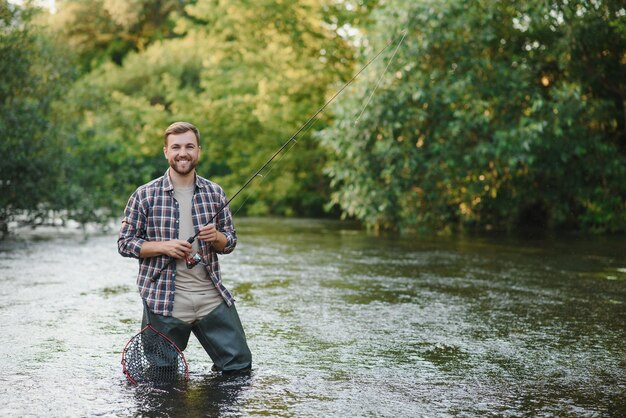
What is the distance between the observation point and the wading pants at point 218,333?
5512 mm

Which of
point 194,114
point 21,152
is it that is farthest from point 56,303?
point 194,114

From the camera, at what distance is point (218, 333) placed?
5.63 m

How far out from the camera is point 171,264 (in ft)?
18.0

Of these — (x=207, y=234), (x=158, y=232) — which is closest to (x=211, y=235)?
(x=207, y=234)

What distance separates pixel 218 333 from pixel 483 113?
Answer: 45.1 feet

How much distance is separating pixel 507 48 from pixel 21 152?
1059 cm

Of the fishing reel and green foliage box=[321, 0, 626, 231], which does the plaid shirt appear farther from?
green foliage box=[321, 0, 626, 231]

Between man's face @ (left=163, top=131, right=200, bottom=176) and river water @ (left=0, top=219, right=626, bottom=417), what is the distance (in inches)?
51.3

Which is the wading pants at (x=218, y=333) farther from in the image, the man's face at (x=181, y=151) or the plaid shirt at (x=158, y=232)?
the man's face at (x=181, y=151)

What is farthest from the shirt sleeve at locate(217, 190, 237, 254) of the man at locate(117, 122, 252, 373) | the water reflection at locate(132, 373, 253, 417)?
the water reflection at locate(132, 373, 253, 417)

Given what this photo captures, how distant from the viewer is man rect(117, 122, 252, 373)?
547 cm

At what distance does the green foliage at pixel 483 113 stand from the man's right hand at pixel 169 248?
1277cm

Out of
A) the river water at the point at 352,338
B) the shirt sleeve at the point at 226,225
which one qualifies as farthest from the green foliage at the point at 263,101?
the shirt sleeve at the point at 226,225

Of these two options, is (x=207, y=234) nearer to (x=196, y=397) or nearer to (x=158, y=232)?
(x=158, y=232)
